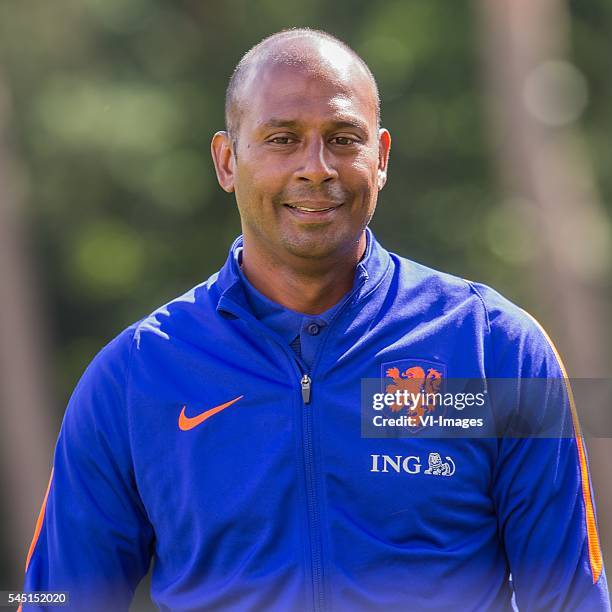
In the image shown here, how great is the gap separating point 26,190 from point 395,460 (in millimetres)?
10555

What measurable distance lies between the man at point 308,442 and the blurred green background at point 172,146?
9557 millimetres

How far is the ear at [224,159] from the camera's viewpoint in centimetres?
345

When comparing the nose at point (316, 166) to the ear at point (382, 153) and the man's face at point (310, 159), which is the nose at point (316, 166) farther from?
the ear at point (382, 153)

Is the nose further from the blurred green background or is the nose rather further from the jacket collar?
the blurred green background

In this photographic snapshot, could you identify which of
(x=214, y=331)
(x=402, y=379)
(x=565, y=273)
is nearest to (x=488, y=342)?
(x=402, y=379)

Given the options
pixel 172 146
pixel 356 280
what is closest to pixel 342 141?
pixel 356 280

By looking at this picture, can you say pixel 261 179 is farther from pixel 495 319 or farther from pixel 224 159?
pixel 495 319

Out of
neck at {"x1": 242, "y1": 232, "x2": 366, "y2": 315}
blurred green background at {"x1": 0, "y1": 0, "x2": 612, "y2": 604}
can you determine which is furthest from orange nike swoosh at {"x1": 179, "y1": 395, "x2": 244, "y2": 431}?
blurred green background at {"x1": 0, "y1": 0, "x2": 612, "y2": 604}

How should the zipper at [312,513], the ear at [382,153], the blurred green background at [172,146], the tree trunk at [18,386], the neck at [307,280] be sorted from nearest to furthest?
the zipper at [312,513]
the neck at [307,280]
the ear at [382,153]
the tree trunk at [18,386]
the blurred green background at [172,146]

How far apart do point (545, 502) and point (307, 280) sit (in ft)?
2.84

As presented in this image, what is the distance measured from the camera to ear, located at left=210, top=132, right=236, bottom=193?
345cm

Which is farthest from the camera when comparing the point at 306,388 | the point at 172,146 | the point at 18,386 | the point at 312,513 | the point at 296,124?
the point at 172,146

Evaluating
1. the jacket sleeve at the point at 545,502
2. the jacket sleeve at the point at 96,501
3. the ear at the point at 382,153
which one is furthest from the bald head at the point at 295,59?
the jacket sleeve at the point at 545,502

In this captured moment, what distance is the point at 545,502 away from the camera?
2.99 m
